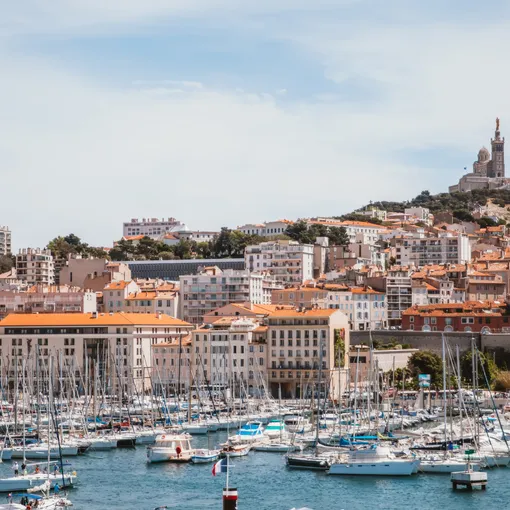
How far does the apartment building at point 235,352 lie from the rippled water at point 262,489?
26.3 meters

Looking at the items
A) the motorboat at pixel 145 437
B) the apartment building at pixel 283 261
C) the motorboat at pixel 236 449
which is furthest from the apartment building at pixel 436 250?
the motorboat at pixel 236 449

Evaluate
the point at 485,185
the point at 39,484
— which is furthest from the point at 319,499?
the point at 485,185

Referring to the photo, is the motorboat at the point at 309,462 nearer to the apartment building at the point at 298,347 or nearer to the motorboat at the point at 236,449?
the motorboat at the point at 236,449

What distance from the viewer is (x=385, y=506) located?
45.3 metres

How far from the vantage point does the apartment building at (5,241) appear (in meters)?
175

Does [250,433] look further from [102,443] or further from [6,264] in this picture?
[6,264]

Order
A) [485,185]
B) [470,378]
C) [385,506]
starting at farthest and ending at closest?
[485,185] < [470,378] < [385,506]

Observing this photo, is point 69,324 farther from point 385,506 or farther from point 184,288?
point 385,506

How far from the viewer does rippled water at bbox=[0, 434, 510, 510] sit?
4541 centimetres

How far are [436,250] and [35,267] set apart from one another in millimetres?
40857

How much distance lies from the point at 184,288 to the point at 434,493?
5912cm

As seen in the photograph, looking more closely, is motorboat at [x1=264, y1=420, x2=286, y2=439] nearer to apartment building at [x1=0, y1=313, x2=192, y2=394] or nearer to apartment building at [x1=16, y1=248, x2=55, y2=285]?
apartment building at [x1=0, y1=313, x2=192, y2=394]

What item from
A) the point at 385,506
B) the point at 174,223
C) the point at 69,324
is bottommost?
the point at 385,506

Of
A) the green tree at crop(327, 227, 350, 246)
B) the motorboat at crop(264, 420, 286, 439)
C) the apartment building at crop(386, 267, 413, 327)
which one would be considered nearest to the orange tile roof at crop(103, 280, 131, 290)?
the apartment building at crop(386, 267, 413, 327)
